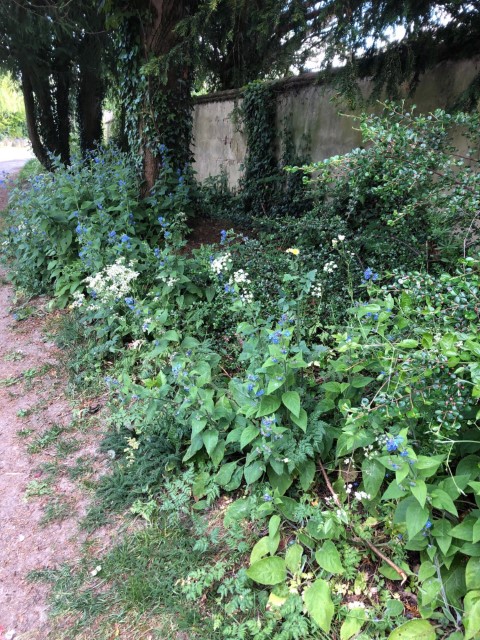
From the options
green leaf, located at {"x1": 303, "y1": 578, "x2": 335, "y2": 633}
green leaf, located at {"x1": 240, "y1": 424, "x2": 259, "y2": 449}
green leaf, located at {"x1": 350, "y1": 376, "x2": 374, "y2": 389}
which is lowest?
green leaf, located at {"x1": 303, "y1": 578, "x2": 335, "y2": 633}

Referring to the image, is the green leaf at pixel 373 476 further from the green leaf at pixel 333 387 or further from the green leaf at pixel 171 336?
the green leaf at pixel 171 336

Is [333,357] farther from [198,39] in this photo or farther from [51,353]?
[198,39]

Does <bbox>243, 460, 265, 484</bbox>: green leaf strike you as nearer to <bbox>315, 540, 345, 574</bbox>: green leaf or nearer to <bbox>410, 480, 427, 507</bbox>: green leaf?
<bbox>315, 540, 345, 574</bbox>: green leaf

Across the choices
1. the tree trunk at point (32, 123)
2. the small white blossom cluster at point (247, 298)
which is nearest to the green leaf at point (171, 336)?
the small white blossom cluster at point (247, 298)

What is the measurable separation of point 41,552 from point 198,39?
15.8 feet

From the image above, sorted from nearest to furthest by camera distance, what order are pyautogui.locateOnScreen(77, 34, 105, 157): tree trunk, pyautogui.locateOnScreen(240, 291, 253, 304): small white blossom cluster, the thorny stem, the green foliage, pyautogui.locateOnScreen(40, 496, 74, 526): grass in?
the thorny stem, pyautogui.locateOnScreen(40, 496, 74, 526): grass, pyautogui.locateOnScreen(240, 291, 253, 304): small white blossom cluster, pyautogui.locateOnScreen(77, 34, 105, 157): tree trunk, the green foliage

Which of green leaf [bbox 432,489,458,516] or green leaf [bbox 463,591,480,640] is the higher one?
green leaf [bbox 432,489,458,516]

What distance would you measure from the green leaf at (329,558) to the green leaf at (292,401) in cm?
60

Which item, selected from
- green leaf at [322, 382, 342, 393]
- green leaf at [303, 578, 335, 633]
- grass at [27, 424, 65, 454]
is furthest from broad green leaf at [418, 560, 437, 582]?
grass at [27, 424, 65, 454]

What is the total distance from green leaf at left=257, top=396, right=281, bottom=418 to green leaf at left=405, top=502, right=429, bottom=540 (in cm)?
77

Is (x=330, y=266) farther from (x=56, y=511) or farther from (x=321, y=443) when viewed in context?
(x=56, y=511)

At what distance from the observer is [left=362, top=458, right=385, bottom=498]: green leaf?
2.08 meters

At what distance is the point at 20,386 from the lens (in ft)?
13.3

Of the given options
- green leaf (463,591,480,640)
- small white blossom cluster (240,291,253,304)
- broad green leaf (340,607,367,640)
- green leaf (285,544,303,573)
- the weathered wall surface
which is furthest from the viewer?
the weathered wall surface
